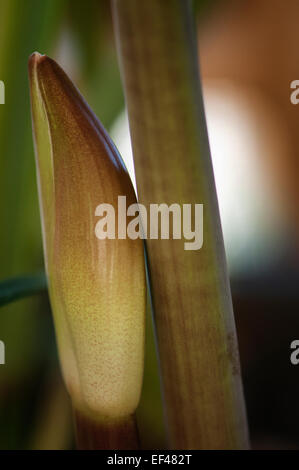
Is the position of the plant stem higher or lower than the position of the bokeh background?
lower

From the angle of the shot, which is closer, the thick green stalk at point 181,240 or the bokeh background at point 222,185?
the thick green stalk at point 181,240

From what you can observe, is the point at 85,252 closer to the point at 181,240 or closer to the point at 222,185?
the point at 181,240

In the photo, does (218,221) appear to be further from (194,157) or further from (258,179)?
(258,179)

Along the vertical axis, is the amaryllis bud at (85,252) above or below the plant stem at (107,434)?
above

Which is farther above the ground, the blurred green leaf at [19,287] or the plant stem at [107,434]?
the blurred green leaf at [19,287]

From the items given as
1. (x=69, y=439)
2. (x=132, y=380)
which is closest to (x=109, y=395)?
(x=132, y=380)
